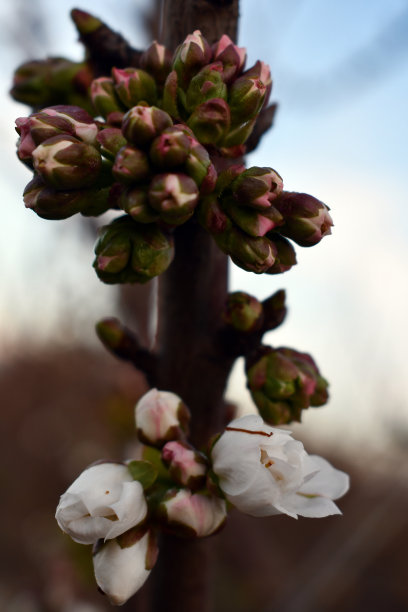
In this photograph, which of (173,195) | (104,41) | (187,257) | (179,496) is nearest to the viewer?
(173,195)

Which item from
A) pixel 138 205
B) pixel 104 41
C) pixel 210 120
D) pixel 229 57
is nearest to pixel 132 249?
pixel 138 205

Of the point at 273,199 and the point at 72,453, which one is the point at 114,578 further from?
the point at 72,453

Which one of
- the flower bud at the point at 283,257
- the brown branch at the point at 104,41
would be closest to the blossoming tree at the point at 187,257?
the flower bud at the point at 283,257

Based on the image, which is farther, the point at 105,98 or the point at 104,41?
the point at 104,41

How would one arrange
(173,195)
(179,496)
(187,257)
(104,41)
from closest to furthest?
(173,195) → (179,496) → (187,257) → (104,41)

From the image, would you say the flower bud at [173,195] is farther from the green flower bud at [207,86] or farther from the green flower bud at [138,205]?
the green flower bud at [207,86]

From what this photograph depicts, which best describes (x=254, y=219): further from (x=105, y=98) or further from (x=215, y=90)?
(x=105, y=98)

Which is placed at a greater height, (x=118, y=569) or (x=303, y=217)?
(x=303, y=217)
